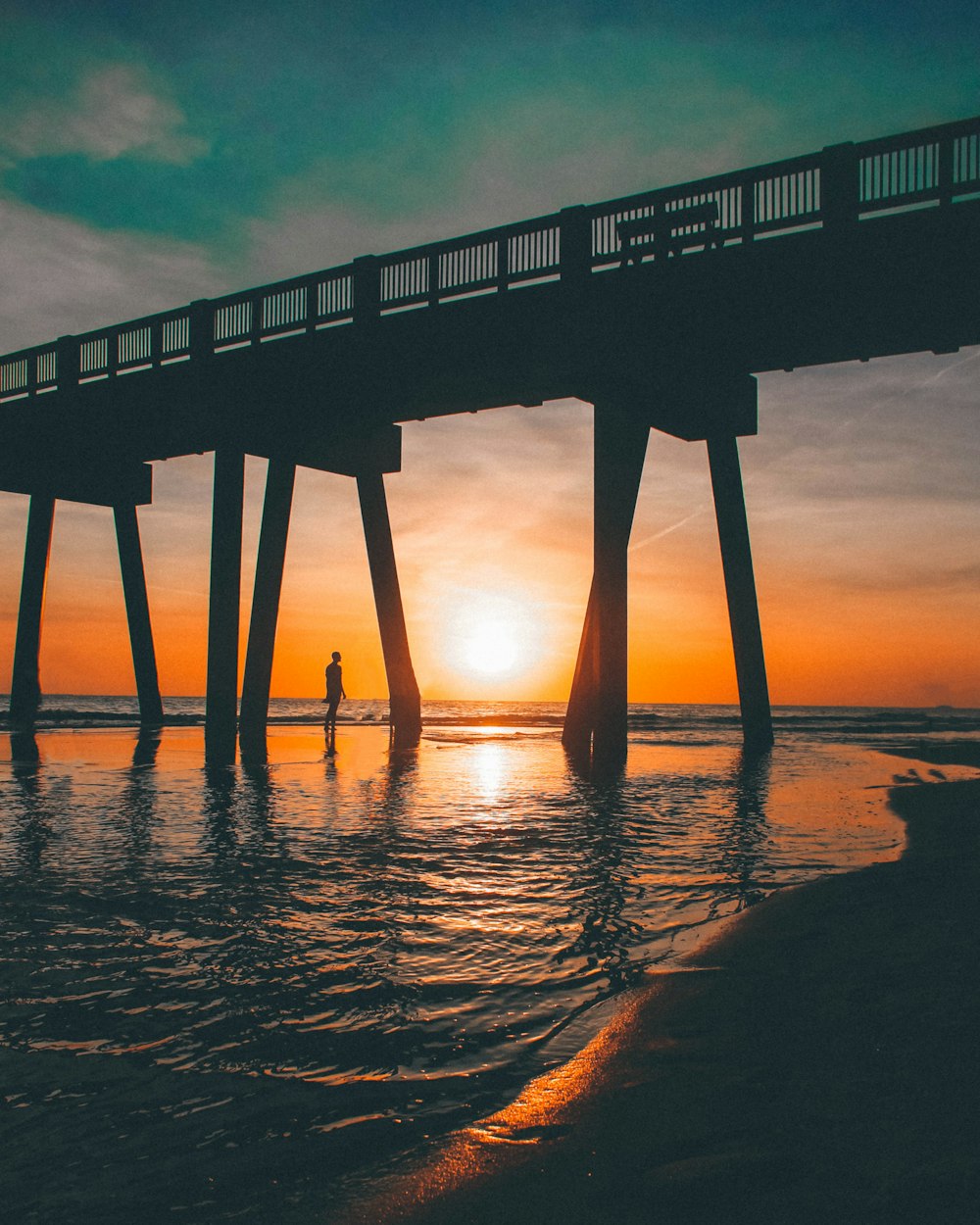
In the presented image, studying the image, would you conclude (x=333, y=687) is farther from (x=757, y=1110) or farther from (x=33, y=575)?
(x=757, y=1110)

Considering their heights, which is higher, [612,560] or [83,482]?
[83,482]

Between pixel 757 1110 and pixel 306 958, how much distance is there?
2.54 metres

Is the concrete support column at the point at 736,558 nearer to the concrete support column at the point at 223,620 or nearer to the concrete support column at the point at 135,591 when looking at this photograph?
the concrete support column at the point at 223,620

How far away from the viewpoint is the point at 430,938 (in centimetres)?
501

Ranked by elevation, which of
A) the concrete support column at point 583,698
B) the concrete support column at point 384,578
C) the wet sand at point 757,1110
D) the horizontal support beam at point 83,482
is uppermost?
the horizontal support beam at point 83,482

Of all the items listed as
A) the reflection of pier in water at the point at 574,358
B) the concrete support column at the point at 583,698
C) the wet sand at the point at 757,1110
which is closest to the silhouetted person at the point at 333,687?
the reflection of pier in water at the point at 574,358

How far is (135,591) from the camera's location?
2472 cm

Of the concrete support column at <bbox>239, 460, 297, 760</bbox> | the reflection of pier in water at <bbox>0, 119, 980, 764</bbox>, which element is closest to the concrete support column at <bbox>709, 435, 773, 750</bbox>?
the reflection of pier in water at <bbox>0, 119, 980, 764</bbox>

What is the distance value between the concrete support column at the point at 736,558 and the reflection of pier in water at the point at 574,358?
40 mm

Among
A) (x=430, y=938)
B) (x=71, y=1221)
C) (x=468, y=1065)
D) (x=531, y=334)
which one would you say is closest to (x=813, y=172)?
(x=531, y=334)

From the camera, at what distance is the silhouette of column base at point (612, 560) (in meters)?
15.6

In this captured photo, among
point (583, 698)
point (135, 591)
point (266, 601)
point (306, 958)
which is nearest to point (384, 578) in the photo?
point (266, 601)

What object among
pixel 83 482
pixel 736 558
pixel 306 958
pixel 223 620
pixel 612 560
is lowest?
pixel 306 958

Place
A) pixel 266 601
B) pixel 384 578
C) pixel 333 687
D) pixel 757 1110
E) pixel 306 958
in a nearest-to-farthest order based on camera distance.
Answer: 1. pixel 757 1110
2. pixel 306 958
3. pixel 266 601
4. pixel 384 578
5. pixel 333 687
